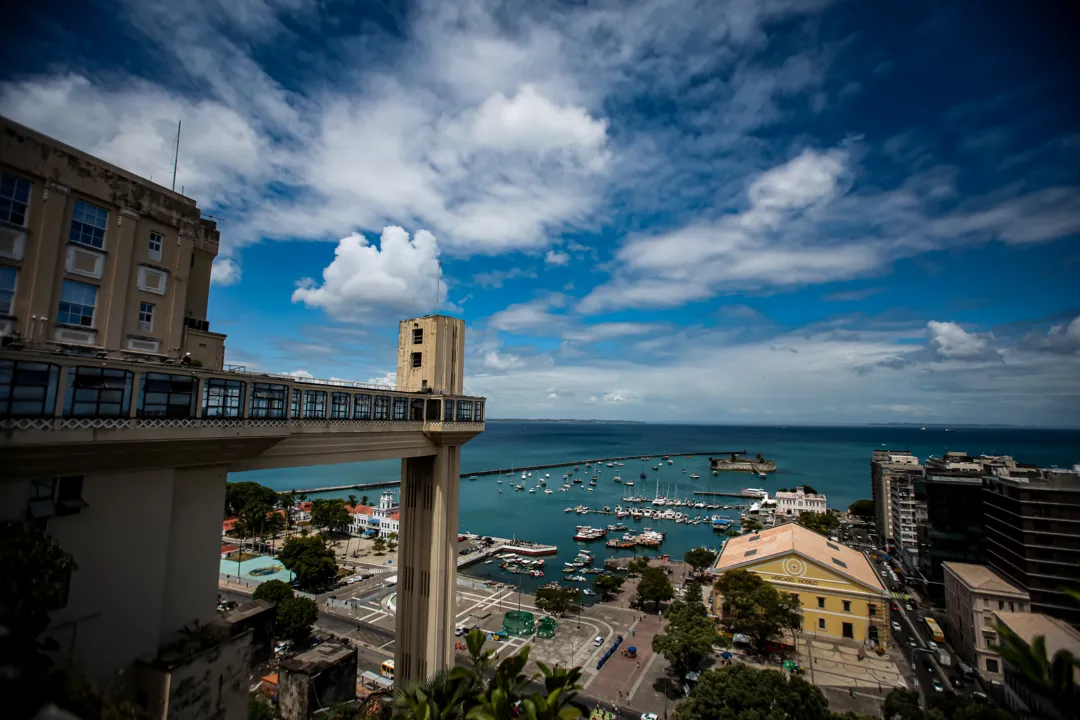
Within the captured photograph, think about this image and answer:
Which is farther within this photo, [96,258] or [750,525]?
[750,525]

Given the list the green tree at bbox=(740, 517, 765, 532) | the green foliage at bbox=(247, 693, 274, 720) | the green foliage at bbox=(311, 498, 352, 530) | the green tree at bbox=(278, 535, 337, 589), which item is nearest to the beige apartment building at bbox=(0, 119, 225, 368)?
the green foliage at bbox=(247, 693, 274, 720)

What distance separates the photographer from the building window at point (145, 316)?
13.5 meters

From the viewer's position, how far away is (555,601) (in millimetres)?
42031

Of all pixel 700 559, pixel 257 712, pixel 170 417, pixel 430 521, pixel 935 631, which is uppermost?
pixel 170 417

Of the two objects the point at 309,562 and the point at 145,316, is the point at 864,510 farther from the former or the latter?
the point at 145,316

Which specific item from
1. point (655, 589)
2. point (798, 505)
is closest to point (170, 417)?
point (655, 589)

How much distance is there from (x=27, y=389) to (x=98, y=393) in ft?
4.06

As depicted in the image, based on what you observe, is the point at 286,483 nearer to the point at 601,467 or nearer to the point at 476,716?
the point at 601,467

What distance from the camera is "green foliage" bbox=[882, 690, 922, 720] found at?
64.1ft

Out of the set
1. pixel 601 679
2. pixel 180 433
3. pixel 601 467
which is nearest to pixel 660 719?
pixel 601 679

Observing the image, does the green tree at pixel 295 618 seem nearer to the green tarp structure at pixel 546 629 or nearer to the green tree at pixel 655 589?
the green tarp structure at pixel 546 629

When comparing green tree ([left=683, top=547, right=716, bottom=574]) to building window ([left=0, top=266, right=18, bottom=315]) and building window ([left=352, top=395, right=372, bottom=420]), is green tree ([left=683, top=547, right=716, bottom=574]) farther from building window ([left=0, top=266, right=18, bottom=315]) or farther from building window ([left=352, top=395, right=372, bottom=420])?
building window ([left=0, top=266, right=18, bottom=315])

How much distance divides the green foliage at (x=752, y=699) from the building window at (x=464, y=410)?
16573 millimetres

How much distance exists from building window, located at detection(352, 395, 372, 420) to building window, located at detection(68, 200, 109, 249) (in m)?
9.17
